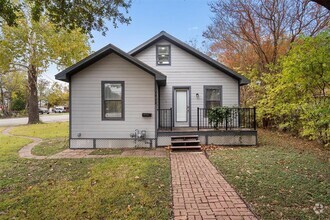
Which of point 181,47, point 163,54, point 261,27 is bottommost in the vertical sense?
point 163,54

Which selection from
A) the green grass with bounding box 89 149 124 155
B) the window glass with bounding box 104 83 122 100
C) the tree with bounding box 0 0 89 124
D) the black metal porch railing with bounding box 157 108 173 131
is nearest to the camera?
the green grass with bounding box 89 149 124 155

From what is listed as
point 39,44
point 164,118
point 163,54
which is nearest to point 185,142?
point 164,118

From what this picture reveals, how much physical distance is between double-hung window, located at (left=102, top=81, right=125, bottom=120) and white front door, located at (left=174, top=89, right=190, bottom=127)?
324cm

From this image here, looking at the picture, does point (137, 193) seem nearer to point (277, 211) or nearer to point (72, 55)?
point (277, 211)

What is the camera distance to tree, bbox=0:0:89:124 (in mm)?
17688

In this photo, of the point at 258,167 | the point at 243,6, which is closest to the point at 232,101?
the point at 258,167

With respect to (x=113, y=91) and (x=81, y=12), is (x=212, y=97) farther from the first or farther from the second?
(x=81, y=12)

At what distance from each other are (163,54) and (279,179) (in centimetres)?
818

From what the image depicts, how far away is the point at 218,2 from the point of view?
50.4 feet

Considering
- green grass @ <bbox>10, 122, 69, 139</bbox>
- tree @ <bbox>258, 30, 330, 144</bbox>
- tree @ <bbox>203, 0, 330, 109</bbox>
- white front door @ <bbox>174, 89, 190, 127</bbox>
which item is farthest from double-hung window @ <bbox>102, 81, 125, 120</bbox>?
tree @ <bbox>203, 0, 330, 109</bbox>

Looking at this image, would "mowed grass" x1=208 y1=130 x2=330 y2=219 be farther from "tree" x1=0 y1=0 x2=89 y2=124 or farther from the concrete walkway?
"tree" x1=0 y1=0 x2=89 y2=124

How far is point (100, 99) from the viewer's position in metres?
9.06

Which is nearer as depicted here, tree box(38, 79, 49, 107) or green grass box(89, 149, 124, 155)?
green grass box(89, 149, 124, 155)

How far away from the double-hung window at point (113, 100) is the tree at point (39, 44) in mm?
10462
